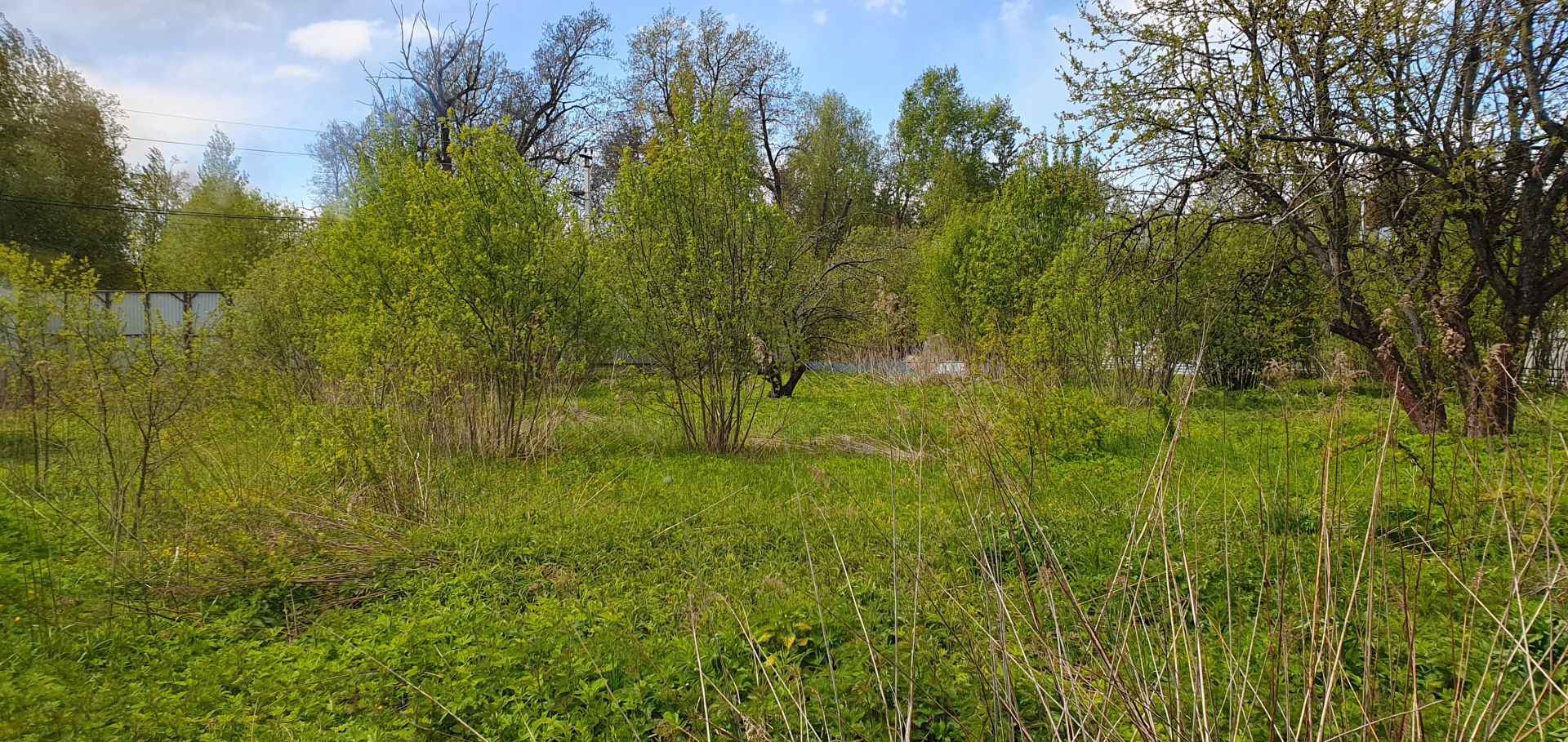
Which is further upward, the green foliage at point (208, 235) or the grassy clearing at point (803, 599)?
the green foliage at point (208, 235)

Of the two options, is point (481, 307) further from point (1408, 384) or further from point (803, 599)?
point (1408, 384)

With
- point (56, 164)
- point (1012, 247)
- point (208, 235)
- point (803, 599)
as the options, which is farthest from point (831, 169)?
point (803, 599)

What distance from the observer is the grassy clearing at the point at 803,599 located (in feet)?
4.90

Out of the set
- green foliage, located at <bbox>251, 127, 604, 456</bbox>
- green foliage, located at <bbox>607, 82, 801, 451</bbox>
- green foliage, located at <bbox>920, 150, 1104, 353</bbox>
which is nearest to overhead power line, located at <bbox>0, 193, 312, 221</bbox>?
green foliage, located at <bbox>251, 127, 604, 456</bbox>

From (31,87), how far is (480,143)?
81.2ft

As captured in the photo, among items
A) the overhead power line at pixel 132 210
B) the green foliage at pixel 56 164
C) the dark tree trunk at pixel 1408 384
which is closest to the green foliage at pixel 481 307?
the dark tree trunk at pixel 1408 384

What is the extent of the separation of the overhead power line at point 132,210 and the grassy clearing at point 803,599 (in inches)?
789

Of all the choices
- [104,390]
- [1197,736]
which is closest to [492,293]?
[104,390]

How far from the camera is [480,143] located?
759 centimetres

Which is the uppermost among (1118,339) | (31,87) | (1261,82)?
(31,87)

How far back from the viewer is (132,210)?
2398cm

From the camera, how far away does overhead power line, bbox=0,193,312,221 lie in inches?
792

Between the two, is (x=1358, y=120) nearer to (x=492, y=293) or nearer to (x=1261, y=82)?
(x=1261, y=82)

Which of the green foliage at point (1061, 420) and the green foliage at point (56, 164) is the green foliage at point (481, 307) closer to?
the green foliage at point (1061, 420)
